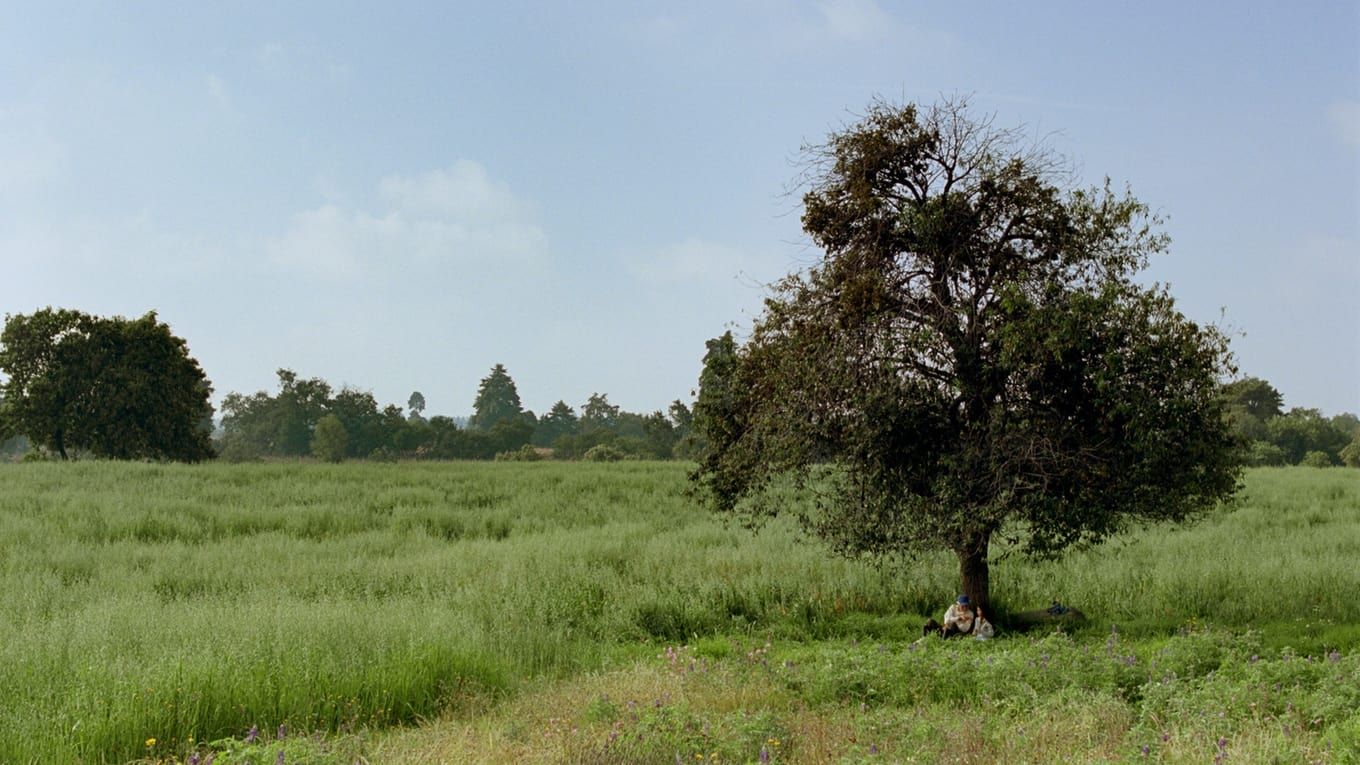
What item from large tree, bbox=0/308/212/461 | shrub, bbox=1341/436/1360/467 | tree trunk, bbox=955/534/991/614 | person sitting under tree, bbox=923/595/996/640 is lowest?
person sitting under tree, bbox=923/595/996/640

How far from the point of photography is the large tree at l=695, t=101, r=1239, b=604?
39.0ft

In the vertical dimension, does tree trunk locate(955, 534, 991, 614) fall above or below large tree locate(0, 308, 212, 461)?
below

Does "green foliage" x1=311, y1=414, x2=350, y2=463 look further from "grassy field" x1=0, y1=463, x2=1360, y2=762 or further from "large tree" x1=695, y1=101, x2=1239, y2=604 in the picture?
"large tree" x1=695, y1=101, x2=1239, y2=604

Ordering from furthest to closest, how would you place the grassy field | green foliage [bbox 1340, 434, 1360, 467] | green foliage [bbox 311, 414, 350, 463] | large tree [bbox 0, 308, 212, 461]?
green foliage [bbox 311, 414, 350, 463] → green foliage [bbox 1340, 434, 1360, 467] → large tree [bbox 0, 308, 212, 461] → the grassy field

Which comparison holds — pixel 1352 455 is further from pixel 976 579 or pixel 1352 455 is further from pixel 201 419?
pixel 201 419

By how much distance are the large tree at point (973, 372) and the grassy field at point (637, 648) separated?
6.04 feet

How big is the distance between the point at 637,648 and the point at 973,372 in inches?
230

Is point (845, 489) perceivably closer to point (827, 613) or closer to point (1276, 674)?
point (827, 613)

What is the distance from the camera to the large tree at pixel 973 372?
468 inches

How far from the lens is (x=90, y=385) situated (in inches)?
1893

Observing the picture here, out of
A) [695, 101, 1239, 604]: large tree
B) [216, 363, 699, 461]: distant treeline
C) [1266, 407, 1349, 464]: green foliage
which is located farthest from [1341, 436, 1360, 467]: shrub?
[695, 101, 1239, 604]: large tree

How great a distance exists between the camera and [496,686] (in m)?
10.5

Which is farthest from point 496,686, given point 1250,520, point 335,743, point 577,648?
point 1250,520

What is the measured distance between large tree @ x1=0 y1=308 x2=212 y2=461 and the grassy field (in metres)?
26.0
